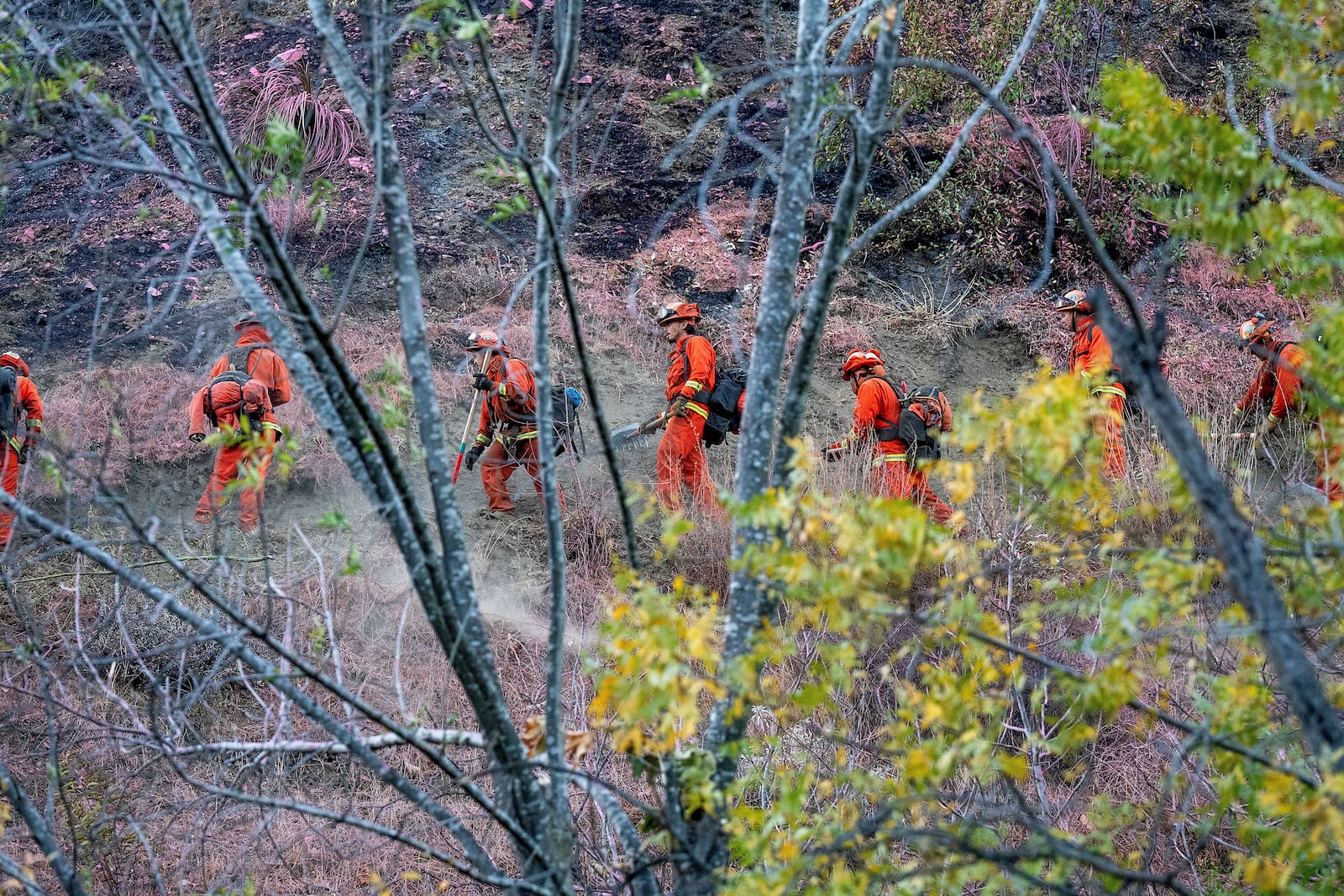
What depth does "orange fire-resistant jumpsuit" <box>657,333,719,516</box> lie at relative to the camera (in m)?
9.52

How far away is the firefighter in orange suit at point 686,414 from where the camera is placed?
31.2 ft

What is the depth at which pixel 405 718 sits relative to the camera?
3760 millimetres

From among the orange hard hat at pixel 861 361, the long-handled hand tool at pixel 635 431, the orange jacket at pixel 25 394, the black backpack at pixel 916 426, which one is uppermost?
the orange hard hat at pixel 861 361

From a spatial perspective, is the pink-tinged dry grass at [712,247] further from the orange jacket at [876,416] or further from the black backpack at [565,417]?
the orange jacket at [876,416]

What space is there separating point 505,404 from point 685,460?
1590mm

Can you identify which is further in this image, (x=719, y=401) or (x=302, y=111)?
(x=302, y=111)

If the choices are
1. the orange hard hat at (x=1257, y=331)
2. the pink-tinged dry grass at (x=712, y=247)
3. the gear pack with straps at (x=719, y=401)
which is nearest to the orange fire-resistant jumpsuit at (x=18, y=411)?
the gear pack with straps at (x=719, y=401)

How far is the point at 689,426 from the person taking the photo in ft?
31.5

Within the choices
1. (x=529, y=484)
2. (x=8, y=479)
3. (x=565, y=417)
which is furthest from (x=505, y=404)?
(x=8, y=479)

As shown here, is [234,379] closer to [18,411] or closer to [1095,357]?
[18,411]

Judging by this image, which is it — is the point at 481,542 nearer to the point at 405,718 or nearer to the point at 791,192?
the point at 405,718

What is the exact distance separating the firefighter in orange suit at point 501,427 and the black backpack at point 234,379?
1798 mm

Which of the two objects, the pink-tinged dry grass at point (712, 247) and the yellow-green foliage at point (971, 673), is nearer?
the yellow-green foliage at point (971, 673)

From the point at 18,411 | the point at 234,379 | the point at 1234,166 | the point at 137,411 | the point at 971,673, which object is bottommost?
the point at 137,411
